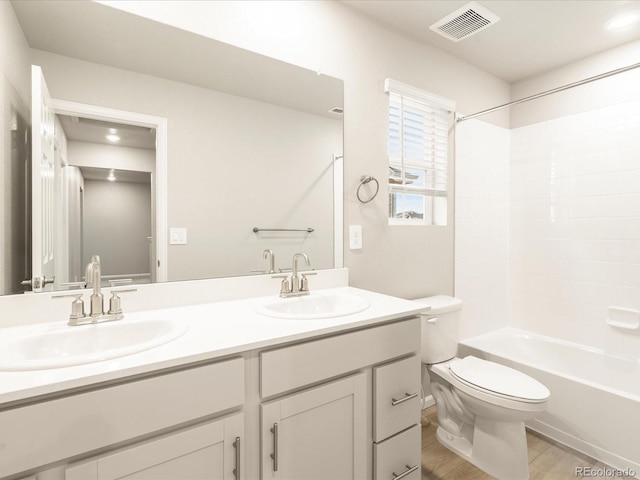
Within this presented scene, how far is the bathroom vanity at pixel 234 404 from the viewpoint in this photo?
0.74 meters

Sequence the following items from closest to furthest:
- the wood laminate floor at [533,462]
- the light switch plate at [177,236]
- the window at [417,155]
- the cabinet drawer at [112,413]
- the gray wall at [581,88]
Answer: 1. the cabinet drawer at [112,413]
2. the light switch plate at [177,236]
3. the wood laminate floor at [533,462]
4. the window at [417,155]
5. the gray wall at [581,88]

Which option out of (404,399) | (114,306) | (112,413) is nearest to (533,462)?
(404,399)

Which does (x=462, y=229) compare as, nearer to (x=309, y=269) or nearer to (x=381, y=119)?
(x=381, y=119)

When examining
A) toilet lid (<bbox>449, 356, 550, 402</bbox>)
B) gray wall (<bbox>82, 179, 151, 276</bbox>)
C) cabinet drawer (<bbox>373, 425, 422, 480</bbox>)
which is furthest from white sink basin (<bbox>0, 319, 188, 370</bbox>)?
toilet lid (<bbox>449, 356, 550, 402</bbox>)

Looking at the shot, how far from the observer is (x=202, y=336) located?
1025mm

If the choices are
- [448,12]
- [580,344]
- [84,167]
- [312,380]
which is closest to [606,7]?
[448,12]

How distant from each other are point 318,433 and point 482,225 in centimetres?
213

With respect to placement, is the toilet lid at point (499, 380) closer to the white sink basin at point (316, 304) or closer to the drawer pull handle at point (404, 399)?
the drawer pull handle at point (404, 399)

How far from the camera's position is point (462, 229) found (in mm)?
2494

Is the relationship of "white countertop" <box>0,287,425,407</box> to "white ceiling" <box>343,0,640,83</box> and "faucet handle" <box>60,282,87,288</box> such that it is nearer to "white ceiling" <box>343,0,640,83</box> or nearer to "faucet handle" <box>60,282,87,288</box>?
"faucet handle" <box>60,282,87,288</box>

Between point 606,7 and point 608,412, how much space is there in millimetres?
2226

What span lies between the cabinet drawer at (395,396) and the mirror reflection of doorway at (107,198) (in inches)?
40.0

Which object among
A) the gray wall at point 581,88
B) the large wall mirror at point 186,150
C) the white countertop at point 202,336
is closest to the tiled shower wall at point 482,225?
the gray wall at point 581,88

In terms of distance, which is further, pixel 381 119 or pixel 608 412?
pixel 381 119
